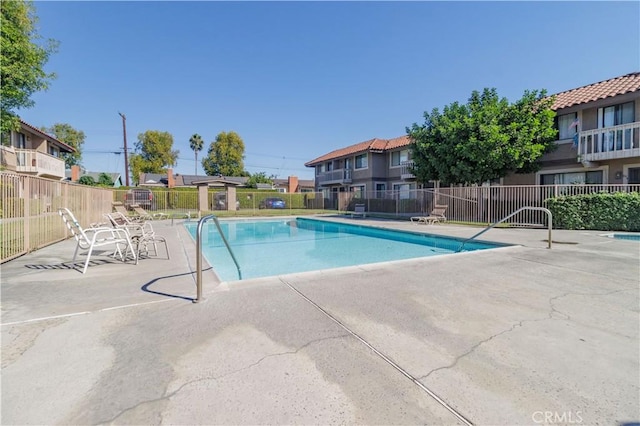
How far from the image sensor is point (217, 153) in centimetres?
5891

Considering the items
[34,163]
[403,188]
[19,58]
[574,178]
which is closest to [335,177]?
[403,188]

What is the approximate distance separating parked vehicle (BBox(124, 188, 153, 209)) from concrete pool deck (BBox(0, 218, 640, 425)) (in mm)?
23791

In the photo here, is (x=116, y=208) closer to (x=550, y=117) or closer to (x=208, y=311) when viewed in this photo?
(x=208, y=311)

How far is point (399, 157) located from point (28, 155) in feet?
93.2

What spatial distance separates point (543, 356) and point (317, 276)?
3.37 m

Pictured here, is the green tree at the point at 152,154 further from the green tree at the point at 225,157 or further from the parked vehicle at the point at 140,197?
the parked vehicle at the point at 140,197

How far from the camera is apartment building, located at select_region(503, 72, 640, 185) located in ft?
46.0

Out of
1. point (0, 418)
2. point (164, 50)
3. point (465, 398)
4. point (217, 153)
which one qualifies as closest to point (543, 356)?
point (465, 398)

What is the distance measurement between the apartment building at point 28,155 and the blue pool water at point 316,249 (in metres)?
13.7

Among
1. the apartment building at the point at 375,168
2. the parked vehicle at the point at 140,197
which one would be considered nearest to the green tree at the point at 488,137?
the apartment building at the point at 375,168

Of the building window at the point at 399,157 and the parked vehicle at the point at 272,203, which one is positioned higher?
the building window at the point at 399,157

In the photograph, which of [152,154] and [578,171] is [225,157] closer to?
[152,154]

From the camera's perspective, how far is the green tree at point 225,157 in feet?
191

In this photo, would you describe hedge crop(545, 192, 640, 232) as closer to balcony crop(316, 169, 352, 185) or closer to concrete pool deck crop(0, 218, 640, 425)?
concrete pool deck crop(0, 218, 640, 425)
